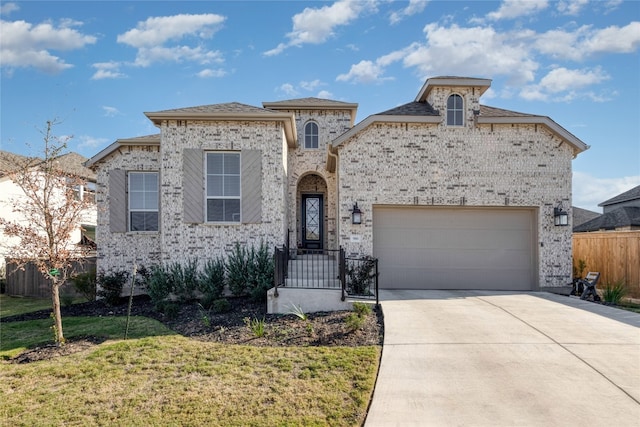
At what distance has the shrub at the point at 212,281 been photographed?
389 inches

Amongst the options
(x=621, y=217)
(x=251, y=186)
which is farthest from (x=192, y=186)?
(x=621, y=217)

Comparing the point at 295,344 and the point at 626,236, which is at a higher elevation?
the point at 626,236

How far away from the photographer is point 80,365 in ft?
19.1

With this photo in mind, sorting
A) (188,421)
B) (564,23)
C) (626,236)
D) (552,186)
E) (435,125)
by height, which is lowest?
(188,421)

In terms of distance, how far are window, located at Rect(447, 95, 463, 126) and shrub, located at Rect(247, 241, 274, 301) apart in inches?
248

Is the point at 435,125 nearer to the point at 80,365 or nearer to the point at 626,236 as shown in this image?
the point at 626,236

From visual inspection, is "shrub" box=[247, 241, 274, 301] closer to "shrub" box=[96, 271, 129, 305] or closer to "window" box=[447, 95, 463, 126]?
"shrub" box=[96, 271, 129, 305]

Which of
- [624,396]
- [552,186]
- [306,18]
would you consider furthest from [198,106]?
[624,396]

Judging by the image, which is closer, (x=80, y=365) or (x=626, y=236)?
(x=80, y=365)

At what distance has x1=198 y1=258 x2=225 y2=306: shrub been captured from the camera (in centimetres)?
987

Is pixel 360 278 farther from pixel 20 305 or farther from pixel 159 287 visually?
pixel 20 305

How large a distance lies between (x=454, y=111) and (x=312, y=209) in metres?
6.02

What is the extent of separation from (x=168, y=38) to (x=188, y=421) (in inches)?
418

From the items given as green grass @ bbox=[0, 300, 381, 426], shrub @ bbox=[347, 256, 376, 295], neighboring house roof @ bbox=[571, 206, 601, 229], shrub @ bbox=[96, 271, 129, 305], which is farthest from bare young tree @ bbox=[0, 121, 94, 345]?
neighboring house roof @ bbox=[571, 206, 601, 229]
